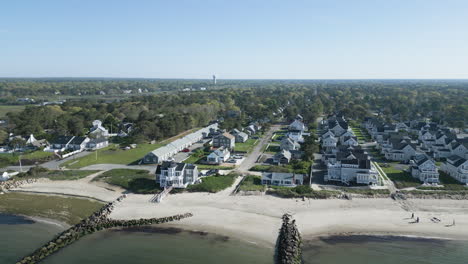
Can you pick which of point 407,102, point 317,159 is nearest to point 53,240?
point 317,159

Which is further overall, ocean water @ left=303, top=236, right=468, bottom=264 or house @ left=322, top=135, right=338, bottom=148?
house @ left=322, top=135, right=338, bottom=148

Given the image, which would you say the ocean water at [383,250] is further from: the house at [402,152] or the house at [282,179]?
the house at [402,152]

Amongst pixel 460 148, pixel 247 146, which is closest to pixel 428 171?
pixel 460 148

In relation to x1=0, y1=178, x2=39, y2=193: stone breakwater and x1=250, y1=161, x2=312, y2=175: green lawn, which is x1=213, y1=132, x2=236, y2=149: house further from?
x1=0, y1=178, x2=39, y2=193: stone breakwater

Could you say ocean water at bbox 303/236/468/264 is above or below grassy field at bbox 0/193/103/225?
above

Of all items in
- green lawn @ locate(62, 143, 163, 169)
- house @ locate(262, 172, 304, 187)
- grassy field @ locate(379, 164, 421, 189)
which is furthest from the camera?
green lawn @ locate(62, 143, 163, 169)

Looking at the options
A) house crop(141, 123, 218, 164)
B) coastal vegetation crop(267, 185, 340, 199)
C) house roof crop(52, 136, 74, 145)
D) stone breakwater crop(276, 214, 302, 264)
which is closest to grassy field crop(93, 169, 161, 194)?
house crop(141, 123, 218, 164)

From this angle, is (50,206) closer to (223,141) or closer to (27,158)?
(27,158)


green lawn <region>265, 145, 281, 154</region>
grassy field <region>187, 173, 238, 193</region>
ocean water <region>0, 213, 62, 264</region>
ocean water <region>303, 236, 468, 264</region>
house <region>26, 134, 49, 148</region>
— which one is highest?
green lawn <region>265, 145, 281, 154</region>

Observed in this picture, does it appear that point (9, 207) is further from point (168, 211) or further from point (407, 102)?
point (407, 102)
